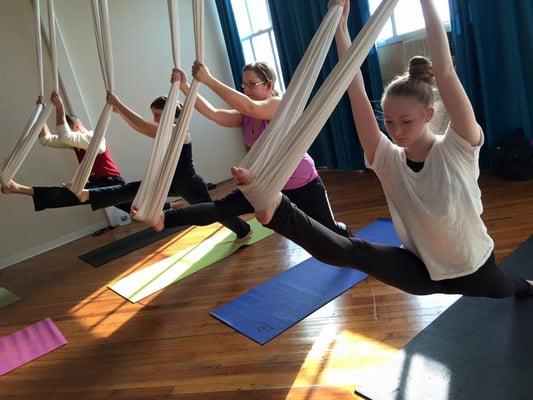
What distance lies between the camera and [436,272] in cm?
139

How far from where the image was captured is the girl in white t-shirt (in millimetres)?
1237

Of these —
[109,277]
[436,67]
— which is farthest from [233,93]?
[109,277]

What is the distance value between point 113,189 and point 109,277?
0.79 metres

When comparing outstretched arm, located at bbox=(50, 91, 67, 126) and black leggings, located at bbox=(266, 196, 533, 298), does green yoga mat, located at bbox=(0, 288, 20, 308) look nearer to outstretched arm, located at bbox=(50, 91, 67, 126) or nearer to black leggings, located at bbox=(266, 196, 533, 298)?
outstretched arm, located at bbox=(50, 91, 67, 126)

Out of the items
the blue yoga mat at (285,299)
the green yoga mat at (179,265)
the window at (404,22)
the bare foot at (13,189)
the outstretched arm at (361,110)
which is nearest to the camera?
the outstretched arm at (361,110)

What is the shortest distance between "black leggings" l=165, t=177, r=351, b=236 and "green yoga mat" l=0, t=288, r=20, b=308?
212 centimetres

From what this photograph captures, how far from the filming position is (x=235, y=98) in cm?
186

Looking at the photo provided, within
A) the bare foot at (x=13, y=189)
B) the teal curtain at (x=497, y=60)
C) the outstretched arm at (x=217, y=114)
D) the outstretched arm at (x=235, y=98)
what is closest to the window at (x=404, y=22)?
the teal curtain at (x=497, y=60)

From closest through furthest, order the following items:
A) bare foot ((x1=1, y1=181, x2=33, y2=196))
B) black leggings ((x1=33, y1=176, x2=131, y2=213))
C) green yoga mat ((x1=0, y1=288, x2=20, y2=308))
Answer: bare foot ((x1=1, y1=181, x2=33, y2=196)), black leggings ((x1=33, y1=176, x2=131, y2=213)), green yoga mat ((x1=0, y1=288, x2=20, y2=308))

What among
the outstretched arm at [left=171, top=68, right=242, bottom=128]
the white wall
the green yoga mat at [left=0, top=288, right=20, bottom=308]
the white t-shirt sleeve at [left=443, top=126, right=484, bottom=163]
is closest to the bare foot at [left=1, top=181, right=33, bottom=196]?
the green yoga mat at [left=0, top=288, right=20, bottom=308]

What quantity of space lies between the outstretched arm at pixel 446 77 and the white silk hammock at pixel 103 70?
47.6 inches

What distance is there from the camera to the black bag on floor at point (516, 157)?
3.17m

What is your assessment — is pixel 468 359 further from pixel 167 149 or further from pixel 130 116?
pixel 130 116

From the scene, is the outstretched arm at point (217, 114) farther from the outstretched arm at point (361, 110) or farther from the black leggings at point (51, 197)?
the black leggings at point (51, 197)
